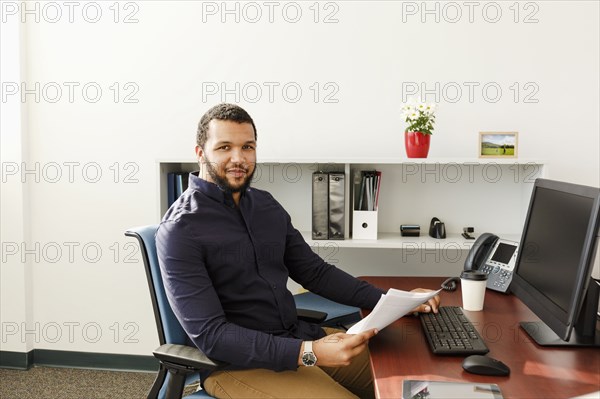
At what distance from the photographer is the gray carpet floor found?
120 inches

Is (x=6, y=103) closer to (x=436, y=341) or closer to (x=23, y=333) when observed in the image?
(x=23, y=333)

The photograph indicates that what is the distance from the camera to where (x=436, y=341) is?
1.64m

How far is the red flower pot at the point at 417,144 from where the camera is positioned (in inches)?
110

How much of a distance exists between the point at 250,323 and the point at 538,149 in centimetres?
181

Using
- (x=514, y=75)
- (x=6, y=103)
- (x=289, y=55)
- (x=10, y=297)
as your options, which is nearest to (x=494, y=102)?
(x=514, y=75)

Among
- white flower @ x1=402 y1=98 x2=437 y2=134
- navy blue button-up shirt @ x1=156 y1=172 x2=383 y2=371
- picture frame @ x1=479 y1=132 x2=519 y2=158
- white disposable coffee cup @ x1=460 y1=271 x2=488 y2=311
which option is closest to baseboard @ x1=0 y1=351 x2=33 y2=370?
navy blue button-up shirt @ x1=156 y1=172 x2=383 y2=371

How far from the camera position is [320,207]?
9.29ft

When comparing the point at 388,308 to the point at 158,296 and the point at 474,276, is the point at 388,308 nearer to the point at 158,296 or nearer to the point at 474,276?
the point at 474,276

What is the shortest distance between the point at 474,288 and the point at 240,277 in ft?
2.55

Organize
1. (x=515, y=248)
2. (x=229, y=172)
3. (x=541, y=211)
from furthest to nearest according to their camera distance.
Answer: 1. (x=515, y=248)
2. (x=229, y=172)
3. (x=541, y=211)

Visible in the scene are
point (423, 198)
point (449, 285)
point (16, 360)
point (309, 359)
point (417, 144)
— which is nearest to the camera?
point (309, 359)

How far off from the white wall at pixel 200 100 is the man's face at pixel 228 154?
978 mm

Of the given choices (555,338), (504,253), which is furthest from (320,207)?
(555,338)

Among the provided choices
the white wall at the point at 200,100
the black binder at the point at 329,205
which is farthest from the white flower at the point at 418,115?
the black binder at the point at 329,205
